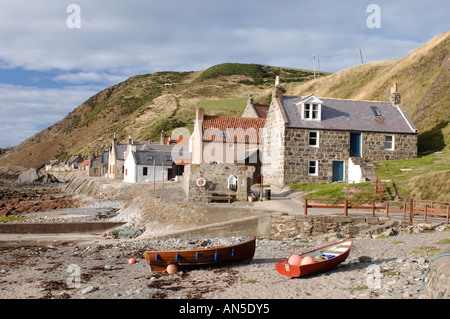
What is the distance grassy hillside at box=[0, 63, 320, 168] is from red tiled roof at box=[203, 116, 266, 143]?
47.4 metres

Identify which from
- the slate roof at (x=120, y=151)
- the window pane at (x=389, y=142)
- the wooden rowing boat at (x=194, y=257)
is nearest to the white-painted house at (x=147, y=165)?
the slate roof at (x=120, y=151)

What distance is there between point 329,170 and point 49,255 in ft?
69.6

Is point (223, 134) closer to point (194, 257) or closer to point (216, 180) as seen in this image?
point (216, 180)

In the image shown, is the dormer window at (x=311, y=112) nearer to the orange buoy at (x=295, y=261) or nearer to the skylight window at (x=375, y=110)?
the skylight window at (x=375, y=110)

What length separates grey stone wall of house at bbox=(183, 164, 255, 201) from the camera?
25.1 m

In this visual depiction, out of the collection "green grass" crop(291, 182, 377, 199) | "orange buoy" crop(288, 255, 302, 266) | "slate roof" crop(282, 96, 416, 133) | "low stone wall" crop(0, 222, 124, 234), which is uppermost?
"slate roof" crop(282, 96, 416, 133)

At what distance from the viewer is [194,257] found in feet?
46.9

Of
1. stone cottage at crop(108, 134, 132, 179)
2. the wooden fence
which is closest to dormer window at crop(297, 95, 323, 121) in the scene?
the wooden fence

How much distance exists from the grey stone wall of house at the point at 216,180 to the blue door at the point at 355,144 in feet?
35.0

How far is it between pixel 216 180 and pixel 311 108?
1108 centimetres

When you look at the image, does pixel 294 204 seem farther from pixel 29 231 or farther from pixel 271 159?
pixel 29 231

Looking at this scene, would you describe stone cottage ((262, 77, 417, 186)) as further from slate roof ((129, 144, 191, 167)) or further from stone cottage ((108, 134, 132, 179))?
stone cottage ((108, 134, 132, 179))

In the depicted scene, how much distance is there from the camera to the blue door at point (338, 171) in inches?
1216
